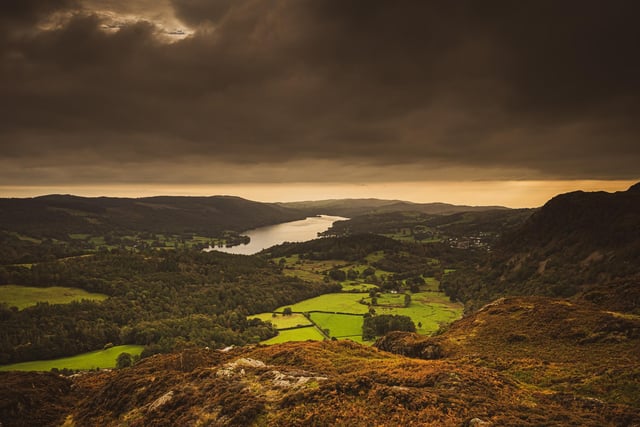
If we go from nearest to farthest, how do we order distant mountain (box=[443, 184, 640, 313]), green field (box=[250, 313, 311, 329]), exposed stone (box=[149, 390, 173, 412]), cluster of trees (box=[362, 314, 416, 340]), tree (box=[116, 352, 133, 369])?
exposed stone (box=[149, 390, 173, 412]), tree (box=[116, 352, 133, 369]), distant mountain (box=[443, 184, 640, 313]), cluster of trees (box=[362, 314, 416, 340]), green field (box=[250, 313, 311, 329])

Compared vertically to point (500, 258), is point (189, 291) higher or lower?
lower

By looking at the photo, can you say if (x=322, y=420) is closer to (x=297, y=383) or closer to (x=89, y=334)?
(x=297, y=383)

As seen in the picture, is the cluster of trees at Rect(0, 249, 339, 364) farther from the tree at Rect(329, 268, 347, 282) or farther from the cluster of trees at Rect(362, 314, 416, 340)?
the cluster of trees at Rect(362, 314, 416, 340)

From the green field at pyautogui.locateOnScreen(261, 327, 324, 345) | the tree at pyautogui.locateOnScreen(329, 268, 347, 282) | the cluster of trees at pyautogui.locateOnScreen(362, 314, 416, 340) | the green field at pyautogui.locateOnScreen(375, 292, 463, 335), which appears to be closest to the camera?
the green field at pyautogui.locateOnScreen(261, 327, 324, 345)

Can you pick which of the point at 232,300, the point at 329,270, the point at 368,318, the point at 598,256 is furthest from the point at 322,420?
the point at 329,270

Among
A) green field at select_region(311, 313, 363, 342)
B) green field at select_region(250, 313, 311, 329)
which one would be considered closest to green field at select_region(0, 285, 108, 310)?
green field at select_region(250, 313, 311, 329)

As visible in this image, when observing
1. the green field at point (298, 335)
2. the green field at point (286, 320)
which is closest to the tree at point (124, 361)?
the green field at point (298, 335)
